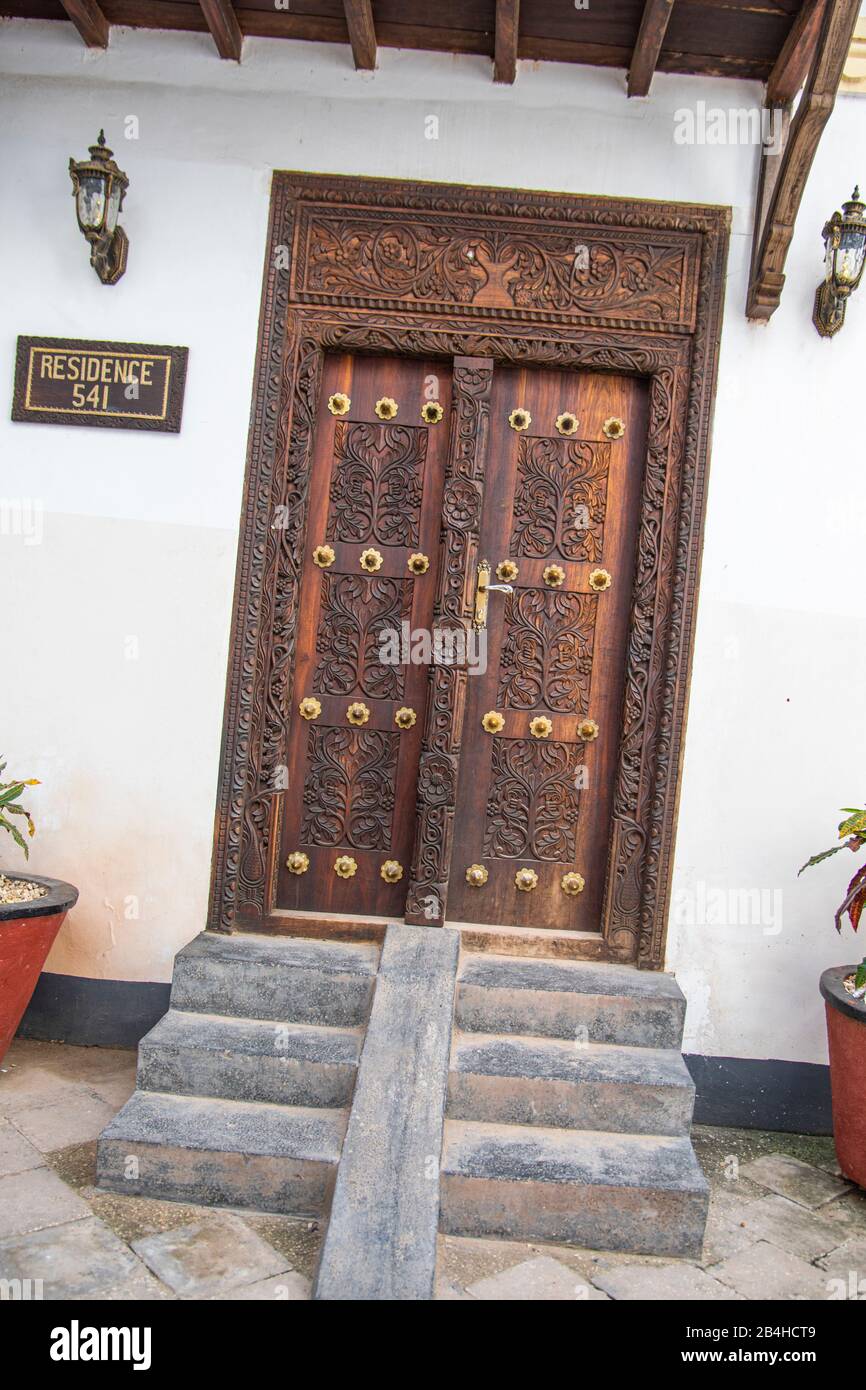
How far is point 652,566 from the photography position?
11.8ft

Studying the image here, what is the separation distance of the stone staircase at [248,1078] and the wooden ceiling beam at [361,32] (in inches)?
123

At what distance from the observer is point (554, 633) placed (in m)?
3.68

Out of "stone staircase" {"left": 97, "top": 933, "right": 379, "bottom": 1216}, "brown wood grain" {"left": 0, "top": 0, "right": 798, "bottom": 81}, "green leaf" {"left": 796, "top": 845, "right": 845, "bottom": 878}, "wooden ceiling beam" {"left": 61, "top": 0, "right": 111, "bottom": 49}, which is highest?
"brown wood grain" {"left": 0, "top": 0, "right": 798, "bottom": 81}

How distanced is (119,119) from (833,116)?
2548 mm

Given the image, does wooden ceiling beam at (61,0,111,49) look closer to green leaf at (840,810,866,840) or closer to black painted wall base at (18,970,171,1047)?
black painted wall base at (18,970,171,1047)

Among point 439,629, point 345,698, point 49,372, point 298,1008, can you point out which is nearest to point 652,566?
point 439,629

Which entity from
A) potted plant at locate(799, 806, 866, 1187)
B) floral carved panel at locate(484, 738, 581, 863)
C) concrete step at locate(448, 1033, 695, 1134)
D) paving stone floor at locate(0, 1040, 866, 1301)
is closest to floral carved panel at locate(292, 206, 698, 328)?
floral carved panel at locate(484, 738, 581, 863)

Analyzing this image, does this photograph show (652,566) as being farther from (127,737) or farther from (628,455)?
(127,737)

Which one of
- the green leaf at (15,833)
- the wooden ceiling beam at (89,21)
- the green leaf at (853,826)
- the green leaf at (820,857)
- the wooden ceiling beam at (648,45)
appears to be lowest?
the green leaf at (15,833)

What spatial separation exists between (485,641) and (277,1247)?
2.03 m

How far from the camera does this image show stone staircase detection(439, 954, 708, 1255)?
275 cm

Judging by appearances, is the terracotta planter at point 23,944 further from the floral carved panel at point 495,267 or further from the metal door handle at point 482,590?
the floral carved panel at point 495,267

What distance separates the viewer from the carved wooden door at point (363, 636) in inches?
145

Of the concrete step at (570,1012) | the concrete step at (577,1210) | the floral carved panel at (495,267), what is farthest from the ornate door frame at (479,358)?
the concrete step at (577,1210)
